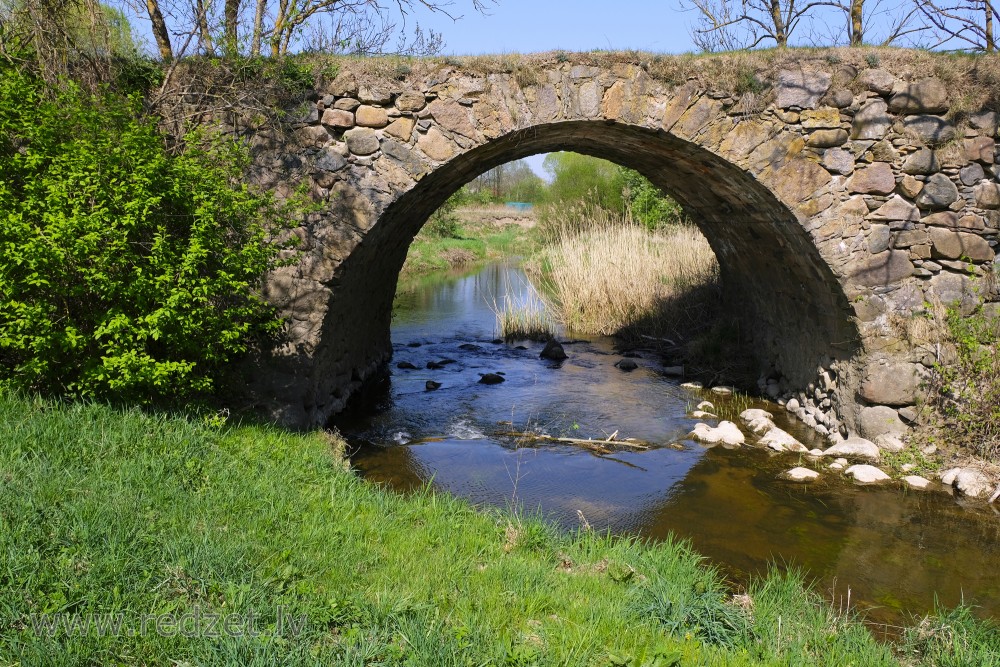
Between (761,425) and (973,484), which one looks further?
(761,425)

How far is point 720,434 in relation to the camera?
6699mm

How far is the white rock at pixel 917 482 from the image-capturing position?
18.1ft

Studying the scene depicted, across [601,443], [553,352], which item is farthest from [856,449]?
[553,352]

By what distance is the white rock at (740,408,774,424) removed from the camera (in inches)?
285

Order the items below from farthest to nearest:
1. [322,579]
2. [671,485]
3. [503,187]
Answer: [503,187], [671,485], [322,579]

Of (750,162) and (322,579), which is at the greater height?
(750,162)

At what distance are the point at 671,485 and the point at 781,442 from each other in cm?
143

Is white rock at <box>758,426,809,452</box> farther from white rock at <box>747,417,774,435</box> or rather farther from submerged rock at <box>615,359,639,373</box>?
submerged rock at <box>615,359,639,373</box>

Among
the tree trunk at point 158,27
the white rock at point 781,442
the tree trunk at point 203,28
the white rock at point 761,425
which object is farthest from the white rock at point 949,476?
the tree trunk at point 158,27

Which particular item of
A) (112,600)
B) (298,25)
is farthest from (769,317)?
(112,600)

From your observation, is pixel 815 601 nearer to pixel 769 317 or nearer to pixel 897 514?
pixel 897 514

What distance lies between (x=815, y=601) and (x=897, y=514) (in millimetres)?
1941

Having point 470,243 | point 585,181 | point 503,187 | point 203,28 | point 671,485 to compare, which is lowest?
point 671,485

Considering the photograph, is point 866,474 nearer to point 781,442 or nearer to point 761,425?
point 781,442
